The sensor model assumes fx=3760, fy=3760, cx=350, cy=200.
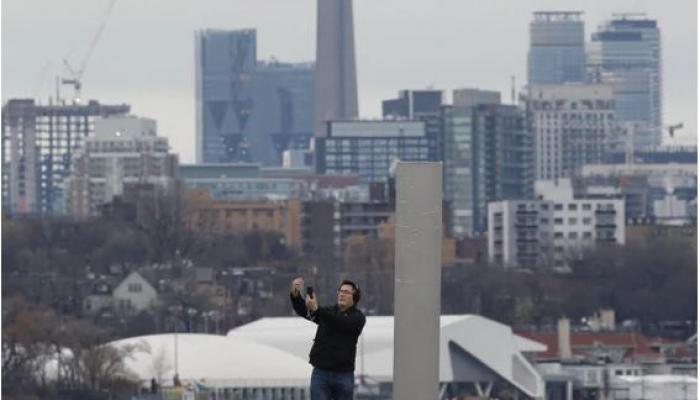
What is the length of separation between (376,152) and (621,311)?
74.3 m


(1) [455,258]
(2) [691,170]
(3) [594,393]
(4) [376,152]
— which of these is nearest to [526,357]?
(3) [594,393]

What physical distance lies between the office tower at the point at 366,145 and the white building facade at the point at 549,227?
3596cm

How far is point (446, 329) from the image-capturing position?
5422cm

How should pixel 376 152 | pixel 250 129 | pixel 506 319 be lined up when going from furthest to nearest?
pixel 250 129 → pixel 376 152 → pixel 506 319

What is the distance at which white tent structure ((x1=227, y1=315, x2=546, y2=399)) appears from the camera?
51.8m

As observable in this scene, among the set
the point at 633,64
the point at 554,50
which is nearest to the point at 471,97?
the point at 554,50

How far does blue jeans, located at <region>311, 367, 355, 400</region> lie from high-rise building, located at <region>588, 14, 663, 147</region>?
6352 inches

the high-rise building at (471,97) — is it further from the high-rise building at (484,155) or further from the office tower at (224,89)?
the office tower at (224,89)

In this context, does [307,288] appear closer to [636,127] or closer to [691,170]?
[691,170]

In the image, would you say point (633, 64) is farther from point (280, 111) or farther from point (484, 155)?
point (484, 155)

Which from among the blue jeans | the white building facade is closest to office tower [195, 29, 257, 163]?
the white building facade

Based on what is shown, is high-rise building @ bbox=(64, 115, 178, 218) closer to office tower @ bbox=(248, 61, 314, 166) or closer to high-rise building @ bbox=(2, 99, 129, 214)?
high-rise building @ bbox=(2, 99, 129, 214)

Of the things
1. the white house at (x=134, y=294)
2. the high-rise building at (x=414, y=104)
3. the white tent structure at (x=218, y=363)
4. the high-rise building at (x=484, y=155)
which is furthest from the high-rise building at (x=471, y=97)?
the white tent structure at (x=218, y=363)

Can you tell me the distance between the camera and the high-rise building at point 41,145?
12775cm
